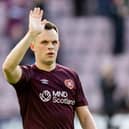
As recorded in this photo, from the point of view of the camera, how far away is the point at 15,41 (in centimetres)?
1880

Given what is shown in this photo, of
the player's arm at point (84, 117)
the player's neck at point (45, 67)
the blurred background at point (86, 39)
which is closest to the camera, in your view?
the player's neck at point (45, 67)

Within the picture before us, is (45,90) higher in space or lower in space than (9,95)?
higher

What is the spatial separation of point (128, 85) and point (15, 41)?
2479mm

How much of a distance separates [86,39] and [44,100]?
1169 centimetres

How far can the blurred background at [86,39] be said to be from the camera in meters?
18.5

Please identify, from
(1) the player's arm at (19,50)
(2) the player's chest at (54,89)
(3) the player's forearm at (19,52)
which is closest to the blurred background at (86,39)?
(2) the player's chest at (54,89)

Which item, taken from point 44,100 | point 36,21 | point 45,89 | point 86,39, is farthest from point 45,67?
point 86,39

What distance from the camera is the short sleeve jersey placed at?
820cm

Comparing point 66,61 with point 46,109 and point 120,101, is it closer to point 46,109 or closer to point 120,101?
point 120,101

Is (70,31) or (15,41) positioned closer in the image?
(15,41)

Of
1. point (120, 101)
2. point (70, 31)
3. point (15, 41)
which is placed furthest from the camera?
point (70, 31)

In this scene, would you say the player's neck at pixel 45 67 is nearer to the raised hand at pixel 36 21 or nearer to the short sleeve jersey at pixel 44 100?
the short sleeve jersey at pixel 44 100

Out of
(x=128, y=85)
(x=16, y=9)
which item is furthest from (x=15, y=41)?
(x=128, y=85)

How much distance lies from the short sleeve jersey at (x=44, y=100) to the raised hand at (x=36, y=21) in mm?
475
